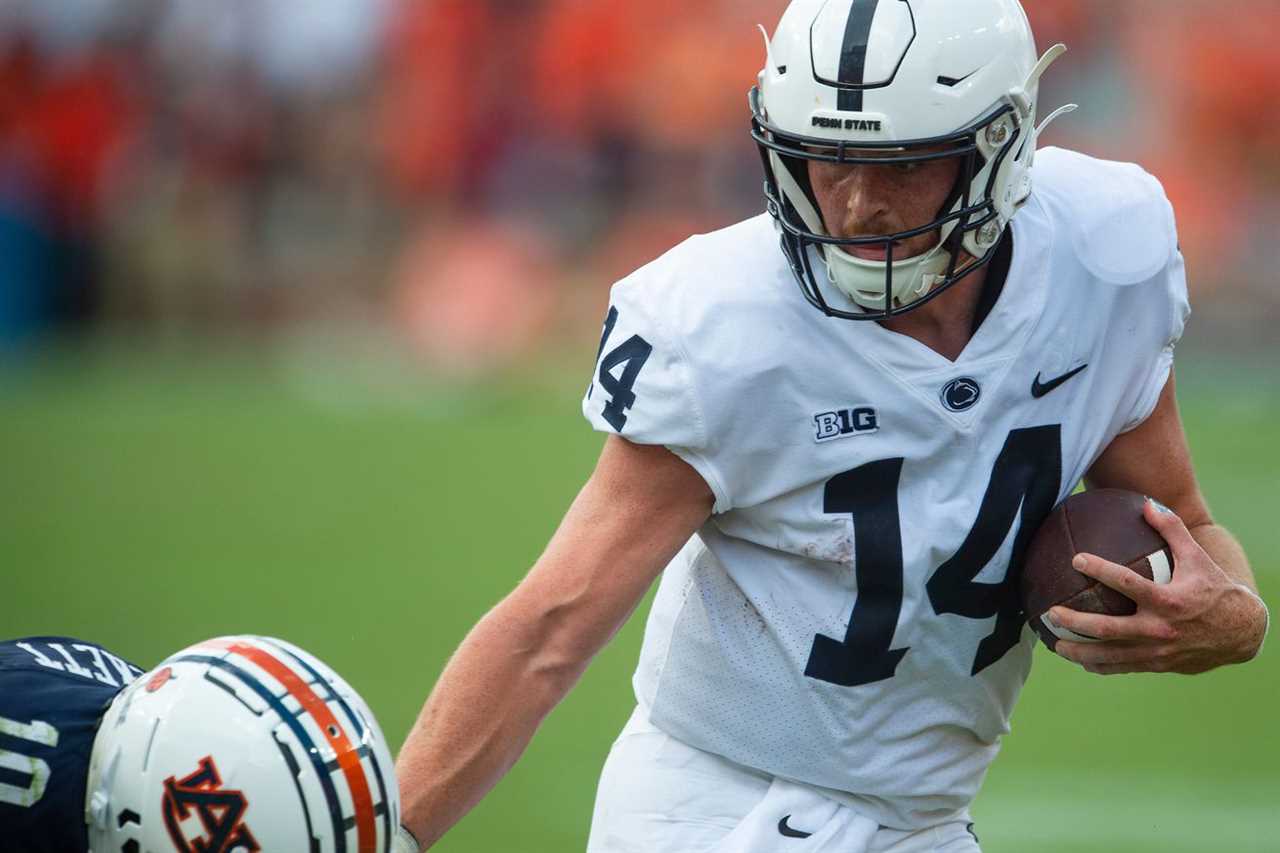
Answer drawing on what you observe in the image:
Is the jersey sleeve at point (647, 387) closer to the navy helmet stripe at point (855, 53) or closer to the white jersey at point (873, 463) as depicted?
the white jersey at point (873, 463)

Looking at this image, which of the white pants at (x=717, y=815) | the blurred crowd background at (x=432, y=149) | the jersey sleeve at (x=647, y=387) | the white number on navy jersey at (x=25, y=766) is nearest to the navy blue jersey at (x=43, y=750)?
the white number on navy jersey at (x=25, y=766)

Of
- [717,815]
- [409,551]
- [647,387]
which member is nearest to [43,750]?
[647,387]

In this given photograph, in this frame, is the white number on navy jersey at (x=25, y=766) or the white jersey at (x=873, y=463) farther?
the white jersey at (x=873, y=463)

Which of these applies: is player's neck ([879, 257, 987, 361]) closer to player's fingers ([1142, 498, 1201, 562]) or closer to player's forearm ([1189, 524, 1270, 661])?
player's fingers ([1142, 498, 1201, 562])

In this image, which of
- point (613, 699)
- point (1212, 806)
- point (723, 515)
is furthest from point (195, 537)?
point (723, 515)

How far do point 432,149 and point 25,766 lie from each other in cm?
946

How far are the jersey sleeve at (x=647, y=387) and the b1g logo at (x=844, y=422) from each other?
0.17m

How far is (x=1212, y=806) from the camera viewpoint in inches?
193

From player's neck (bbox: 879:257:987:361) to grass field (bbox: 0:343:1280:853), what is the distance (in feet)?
7.25

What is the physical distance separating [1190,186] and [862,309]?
27.9ft

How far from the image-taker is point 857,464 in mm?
2664

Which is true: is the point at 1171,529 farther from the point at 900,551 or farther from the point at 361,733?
the point at 361,733

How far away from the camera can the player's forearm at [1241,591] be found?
2742 mm

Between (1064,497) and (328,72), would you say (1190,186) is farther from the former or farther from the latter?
(1064,497)
